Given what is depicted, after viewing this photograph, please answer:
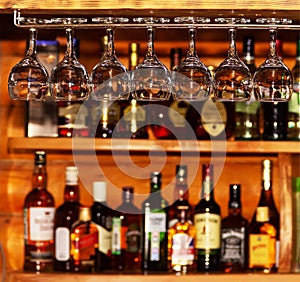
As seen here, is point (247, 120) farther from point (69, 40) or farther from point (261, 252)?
point (69, 40)

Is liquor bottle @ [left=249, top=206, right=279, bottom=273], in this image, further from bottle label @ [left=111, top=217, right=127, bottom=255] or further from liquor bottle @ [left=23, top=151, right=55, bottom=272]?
liquor bottle @ [left=23, top=151, right=55, bottom=272]

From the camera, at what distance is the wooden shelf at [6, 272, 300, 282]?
7.10 feet

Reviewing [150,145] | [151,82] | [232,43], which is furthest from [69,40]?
[150,145]

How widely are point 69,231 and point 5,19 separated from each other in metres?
0.59

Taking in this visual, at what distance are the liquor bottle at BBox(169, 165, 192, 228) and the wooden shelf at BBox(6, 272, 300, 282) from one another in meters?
0.17

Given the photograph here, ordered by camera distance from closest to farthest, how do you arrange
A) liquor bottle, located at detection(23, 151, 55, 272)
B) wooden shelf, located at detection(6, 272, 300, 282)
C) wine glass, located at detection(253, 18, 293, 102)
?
wine glass, located at detection(253, 18, 293, 102) < wooden shelf, located at detection(6, 272, 300, 282) < liquor bottle, located at detection(23, 151, 55, 272)

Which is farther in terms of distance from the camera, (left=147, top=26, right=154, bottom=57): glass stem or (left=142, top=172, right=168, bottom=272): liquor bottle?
(left=142, top=172, right=168, bottom=272): liquor bottle

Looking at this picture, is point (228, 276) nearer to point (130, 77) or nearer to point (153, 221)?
point (153, 221)

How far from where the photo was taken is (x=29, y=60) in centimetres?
161

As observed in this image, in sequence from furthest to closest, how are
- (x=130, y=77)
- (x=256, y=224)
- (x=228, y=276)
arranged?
(x=256, y=224), (x=228, y=276), (x=130, y=77)

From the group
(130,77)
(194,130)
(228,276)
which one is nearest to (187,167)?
(194,130)

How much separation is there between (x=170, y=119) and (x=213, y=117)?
11cm

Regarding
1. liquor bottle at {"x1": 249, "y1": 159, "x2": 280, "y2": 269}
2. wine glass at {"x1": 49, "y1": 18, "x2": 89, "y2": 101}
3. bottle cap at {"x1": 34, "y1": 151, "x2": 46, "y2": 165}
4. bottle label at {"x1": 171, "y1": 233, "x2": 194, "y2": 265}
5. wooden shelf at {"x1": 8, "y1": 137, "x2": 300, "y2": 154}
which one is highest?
wine glass at {"x1": 49, "y1": 18, "x2": 89, "y2": 101}

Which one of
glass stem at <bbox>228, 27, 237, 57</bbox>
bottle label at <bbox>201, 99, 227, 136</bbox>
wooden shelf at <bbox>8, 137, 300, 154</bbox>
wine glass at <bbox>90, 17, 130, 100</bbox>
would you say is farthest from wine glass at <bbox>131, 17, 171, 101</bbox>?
bottle label at <bbox>201, 99, 227, 136</bbox>
